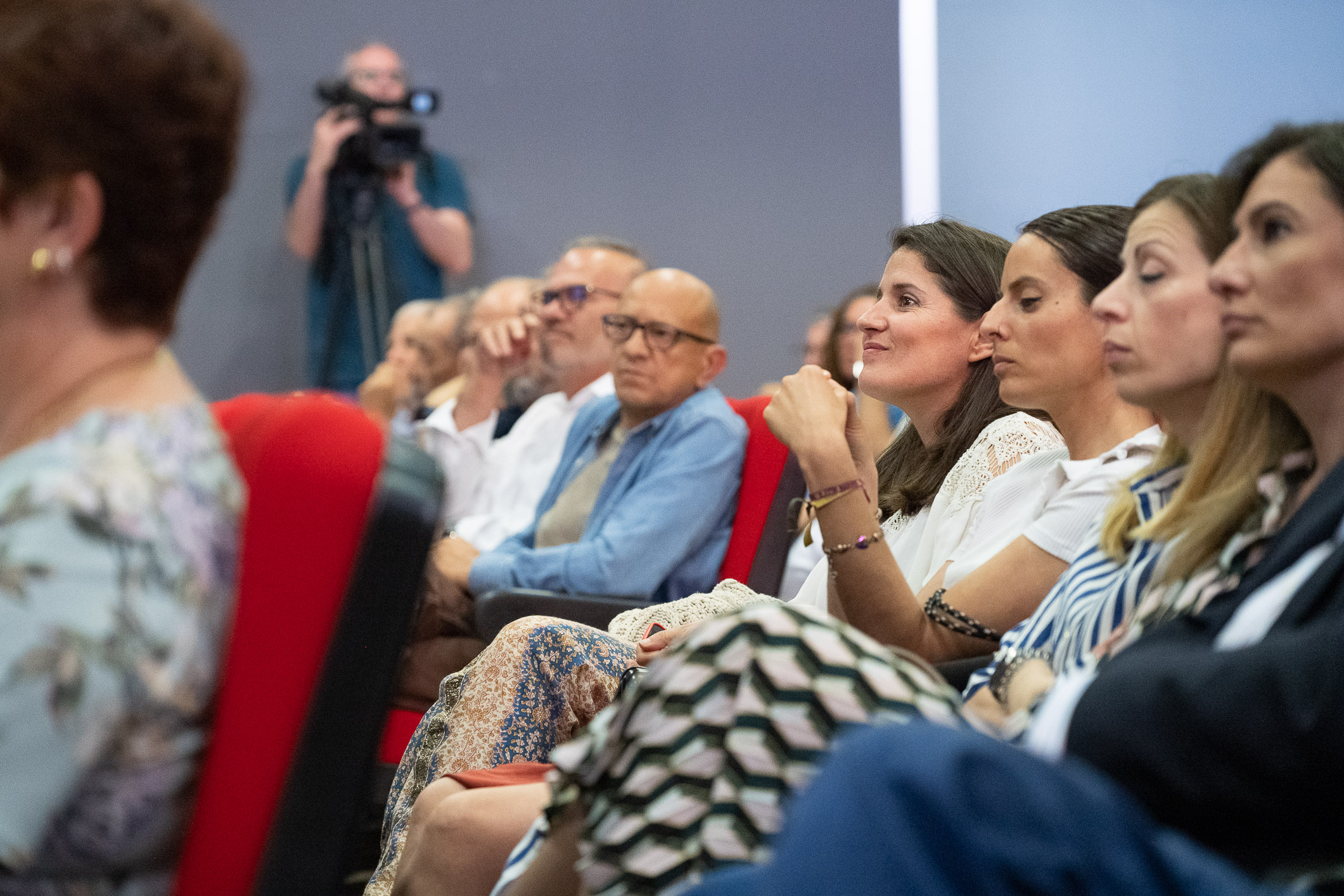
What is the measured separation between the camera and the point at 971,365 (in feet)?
7.07

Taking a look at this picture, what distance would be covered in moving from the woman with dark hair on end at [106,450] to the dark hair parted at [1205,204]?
2.98ft

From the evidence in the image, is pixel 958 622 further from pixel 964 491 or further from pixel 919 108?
pixel 919 108

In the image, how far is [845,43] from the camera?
4.90m

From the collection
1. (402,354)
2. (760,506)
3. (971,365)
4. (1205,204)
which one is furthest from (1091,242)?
(402,354)

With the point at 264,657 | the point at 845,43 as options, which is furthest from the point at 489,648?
the point at 845,43

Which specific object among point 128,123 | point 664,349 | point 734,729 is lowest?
point 664,349

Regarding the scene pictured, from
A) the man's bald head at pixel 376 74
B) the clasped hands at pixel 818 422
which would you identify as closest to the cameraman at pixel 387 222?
the man's bald head at pixel 376 74

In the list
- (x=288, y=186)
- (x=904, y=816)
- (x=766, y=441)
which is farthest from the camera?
(x=288, y=186)

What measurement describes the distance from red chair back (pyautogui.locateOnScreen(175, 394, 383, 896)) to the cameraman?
414 cm

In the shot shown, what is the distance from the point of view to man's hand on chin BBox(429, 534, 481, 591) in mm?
3121

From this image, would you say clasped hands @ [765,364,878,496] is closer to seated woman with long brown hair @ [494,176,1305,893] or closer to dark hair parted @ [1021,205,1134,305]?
dark hair parted @ [1021,205,1134,305]

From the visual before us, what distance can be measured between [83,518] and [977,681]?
3.34 feet

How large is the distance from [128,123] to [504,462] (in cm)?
294

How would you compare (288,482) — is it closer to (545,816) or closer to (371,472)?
(371,472)
